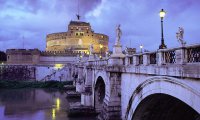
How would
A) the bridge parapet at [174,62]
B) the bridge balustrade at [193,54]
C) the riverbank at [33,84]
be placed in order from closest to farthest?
the bridge parapet at [174,62] → the bridge balustrade at [193,54] → the riverbank at [33,84]

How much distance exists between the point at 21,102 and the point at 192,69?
30.0 meters

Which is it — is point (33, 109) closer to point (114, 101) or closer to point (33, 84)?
point (114, 101)

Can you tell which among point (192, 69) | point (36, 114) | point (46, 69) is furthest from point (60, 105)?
point (46, 69)

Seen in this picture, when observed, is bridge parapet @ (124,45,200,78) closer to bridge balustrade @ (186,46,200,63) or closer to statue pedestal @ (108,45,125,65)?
bridge balustrade @ (186,46,200,63)

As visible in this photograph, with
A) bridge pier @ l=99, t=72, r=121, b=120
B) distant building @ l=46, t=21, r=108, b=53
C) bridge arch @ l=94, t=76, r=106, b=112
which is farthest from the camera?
distant building @ l=46, t=21, r=108, b=53

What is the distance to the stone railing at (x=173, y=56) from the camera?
8.05 m

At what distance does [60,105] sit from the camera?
32062 millimetres

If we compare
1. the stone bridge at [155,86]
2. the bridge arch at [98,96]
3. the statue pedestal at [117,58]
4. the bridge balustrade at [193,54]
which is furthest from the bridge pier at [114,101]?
the bridge arch at [98,96]

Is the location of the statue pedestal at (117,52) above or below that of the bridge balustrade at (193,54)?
above

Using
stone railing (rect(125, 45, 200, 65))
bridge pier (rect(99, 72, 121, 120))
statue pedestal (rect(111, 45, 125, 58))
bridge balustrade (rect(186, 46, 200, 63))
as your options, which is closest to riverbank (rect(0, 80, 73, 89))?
bridge pier (rect(99, 72, 121, 120))

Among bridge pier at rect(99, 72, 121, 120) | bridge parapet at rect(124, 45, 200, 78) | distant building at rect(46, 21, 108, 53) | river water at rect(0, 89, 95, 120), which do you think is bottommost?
river water at rect(0, 89, 95, 120)

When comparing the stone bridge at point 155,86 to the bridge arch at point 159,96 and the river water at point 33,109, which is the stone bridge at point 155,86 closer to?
the bridge arch at point 159,96

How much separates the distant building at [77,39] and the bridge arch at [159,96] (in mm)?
79061

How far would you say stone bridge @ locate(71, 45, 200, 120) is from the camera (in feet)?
26.2
